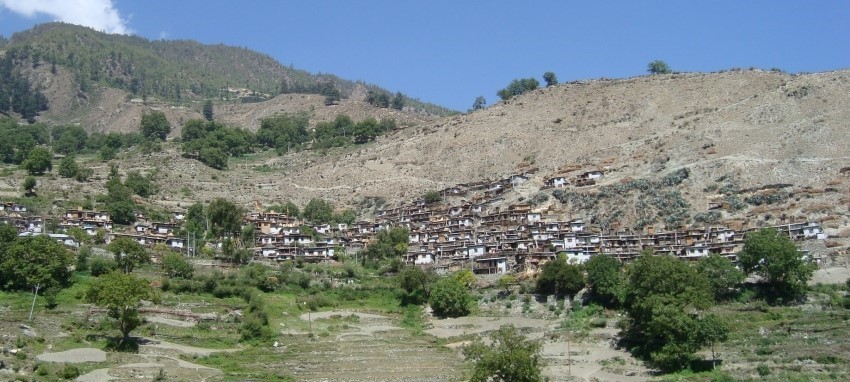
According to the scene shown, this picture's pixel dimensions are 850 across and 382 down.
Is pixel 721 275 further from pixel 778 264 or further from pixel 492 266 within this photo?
pixel 492 266

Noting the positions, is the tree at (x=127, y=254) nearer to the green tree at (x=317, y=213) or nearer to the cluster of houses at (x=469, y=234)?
the cluster of houses at (x=469, y=234)

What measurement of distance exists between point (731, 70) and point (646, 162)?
2924cm

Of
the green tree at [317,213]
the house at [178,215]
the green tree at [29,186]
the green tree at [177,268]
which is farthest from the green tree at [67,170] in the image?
the green tree at [177,268]

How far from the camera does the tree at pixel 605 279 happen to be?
206 feet

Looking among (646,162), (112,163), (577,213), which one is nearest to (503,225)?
(577,213)

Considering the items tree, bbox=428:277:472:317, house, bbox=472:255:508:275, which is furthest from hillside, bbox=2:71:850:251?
tree, bbox=428:277:472:317

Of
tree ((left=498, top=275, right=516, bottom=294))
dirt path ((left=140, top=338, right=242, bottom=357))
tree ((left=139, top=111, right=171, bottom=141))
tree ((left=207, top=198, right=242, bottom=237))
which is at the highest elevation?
tree ((left=139, top=111, right=171, bottom=141))

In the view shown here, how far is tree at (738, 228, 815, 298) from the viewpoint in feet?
193

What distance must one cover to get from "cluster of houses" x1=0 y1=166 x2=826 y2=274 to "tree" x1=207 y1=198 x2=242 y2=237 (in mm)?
2821

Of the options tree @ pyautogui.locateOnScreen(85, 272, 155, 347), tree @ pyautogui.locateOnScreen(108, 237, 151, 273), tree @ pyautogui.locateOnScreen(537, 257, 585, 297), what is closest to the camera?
tree @ pyautogui.locateOnScreen(85, 272, 155, 347)

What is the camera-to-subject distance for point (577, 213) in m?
87.4

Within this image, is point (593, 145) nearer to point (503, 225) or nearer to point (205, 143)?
point (503, 225)

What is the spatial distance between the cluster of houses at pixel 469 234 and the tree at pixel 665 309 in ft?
45.6

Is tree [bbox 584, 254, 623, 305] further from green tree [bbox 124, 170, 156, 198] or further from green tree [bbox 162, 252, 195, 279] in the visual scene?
green tree [bbox 124, 170, 156, 198]
